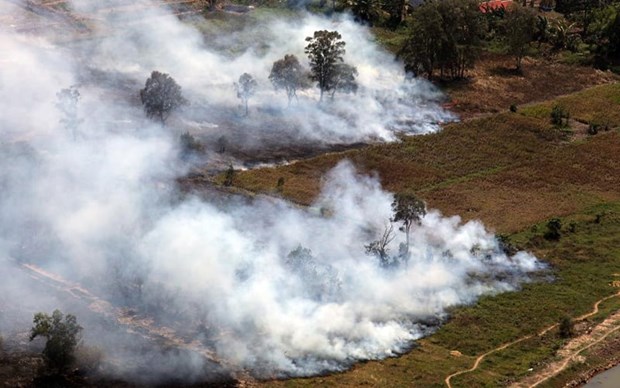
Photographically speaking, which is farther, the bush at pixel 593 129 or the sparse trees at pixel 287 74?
the bush at pixel 593 129

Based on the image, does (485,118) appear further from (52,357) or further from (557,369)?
(52,357)

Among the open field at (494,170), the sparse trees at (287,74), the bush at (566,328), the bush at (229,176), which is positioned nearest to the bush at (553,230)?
the open field at (494,170)

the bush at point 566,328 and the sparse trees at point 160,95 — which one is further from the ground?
the sparse trees at point 160,95

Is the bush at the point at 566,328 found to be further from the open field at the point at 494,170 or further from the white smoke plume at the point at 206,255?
the open field at the point at 494,170

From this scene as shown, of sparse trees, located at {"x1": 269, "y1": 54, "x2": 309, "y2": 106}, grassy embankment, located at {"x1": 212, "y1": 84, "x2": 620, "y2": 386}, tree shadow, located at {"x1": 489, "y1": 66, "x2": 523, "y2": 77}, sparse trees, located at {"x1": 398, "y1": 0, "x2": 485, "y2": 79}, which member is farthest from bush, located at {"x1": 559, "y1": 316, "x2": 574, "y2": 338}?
tree shadow, located at {"x1": 489, "y1": 66, "x2": 523, "y2": 77}

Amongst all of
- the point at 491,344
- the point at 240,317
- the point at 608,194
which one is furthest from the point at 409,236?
the point at 608,194

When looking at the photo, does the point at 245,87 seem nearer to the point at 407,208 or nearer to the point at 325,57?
the point at 325,57
